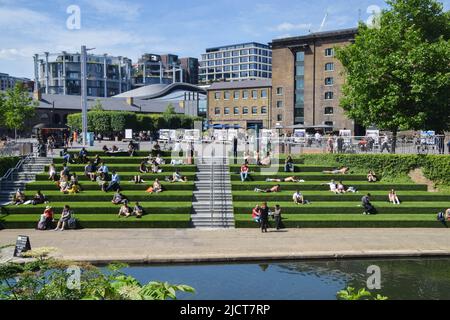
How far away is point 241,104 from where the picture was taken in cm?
8750

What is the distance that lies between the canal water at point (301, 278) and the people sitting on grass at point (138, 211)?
26.0 ft

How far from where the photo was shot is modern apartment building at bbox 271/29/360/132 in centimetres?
7150

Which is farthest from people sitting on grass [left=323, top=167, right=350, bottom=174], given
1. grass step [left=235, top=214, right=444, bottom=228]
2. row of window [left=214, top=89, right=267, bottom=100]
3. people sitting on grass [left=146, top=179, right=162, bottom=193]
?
row of window [left=214, top=89, right=267, bottom=100]

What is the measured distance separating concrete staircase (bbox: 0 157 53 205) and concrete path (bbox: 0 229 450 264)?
628cm

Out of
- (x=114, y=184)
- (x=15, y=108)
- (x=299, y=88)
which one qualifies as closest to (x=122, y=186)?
(x=114, y=184)

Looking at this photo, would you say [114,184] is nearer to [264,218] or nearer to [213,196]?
[213,196]

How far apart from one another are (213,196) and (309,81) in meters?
49.1

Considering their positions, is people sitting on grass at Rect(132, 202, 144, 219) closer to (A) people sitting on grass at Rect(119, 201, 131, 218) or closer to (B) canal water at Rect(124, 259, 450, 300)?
(A) people sitting on grass at Rect(119, 201, 131, 218)

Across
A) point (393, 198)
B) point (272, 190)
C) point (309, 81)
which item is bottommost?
point (393, 198)

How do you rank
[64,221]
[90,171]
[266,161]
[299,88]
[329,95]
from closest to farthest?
[64,221]
[90,171]
[266,161]
[329,95]
[299,88]

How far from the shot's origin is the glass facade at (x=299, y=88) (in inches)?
2963

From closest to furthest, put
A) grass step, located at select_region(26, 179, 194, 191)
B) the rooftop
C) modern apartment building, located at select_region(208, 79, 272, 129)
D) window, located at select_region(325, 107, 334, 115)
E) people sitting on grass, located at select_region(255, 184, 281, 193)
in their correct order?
people sitting on grass, located at select_region(255, 184, 281, 193)
grass step, located at select_region(26, 179, 194, 191)
window, located at select_region(325, 107, 334, 115)
modern apartment building, located at select_region(208, 79, 272, 129)
the rooftop

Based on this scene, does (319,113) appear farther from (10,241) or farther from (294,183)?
(10,241)
